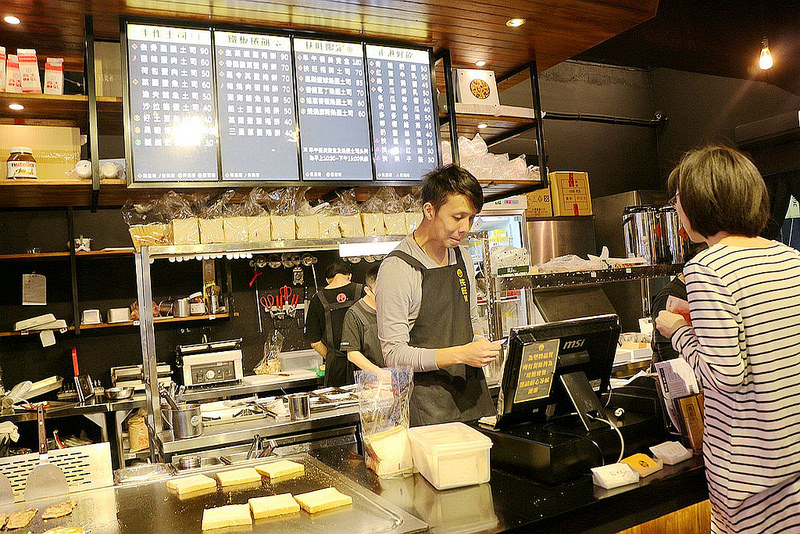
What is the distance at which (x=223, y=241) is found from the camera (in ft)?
10.0

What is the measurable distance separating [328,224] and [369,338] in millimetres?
990

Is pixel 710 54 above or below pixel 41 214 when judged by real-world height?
above

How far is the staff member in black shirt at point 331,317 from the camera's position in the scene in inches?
178

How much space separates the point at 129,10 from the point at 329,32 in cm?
98

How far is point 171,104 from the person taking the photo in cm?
308

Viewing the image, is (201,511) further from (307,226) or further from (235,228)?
(307,226)

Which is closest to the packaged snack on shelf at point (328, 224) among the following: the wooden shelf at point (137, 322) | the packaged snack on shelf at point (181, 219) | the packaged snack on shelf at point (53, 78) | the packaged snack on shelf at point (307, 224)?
the packaged snack on shelf at point (307, 224)

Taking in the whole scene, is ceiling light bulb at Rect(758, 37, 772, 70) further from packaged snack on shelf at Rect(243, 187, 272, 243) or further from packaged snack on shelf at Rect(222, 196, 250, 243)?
packaged snack on shelf at Rect(222, 196, 250, 243)

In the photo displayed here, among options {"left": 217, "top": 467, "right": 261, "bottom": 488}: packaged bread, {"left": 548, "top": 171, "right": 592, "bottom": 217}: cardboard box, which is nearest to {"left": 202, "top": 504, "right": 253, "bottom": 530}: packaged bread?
{"left": 217, "top": 467, "right": 261, "bottom": 488}: packaged bread

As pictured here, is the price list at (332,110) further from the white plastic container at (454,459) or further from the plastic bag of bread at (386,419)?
the white plastic container at (454,459)

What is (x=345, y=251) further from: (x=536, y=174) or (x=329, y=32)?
(x=536, y=174)

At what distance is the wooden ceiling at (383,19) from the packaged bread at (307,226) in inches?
39.4

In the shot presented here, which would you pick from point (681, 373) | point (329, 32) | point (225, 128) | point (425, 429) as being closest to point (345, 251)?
point (225, 128)

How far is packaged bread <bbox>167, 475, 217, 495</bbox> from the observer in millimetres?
1838
